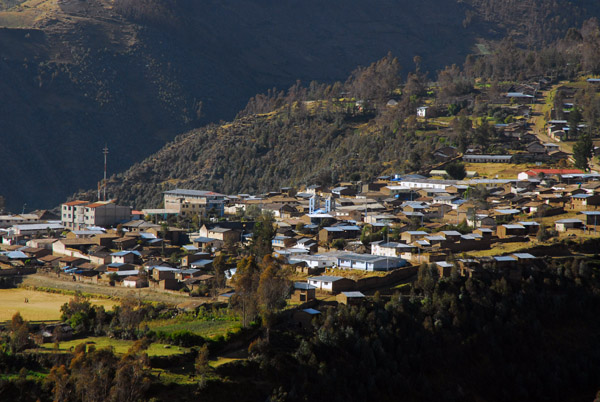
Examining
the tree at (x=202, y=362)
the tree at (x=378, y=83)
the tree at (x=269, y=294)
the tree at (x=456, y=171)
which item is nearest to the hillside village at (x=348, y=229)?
the tree at (x=456, y=171)

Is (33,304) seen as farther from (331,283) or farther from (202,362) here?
(202,362)

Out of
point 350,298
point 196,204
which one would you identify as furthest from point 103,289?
point 196,204

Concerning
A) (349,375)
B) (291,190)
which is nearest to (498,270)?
Result: (349,375)

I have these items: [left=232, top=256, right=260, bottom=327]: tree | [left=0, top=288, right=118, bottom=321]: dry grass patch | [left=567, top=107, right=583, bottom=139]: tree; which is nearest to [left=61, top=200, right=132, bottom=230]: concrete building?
[left=0, top=288, right=118, bottom=321]: dry grass patch

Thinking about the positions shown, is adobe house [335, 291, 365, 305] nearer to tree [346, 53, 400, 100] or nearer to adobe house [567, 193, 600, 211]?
adobe house [567, 193, 600, 211]

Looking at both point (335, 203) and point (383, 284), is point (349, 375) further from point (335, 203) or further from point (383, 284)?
point (335, 203)
